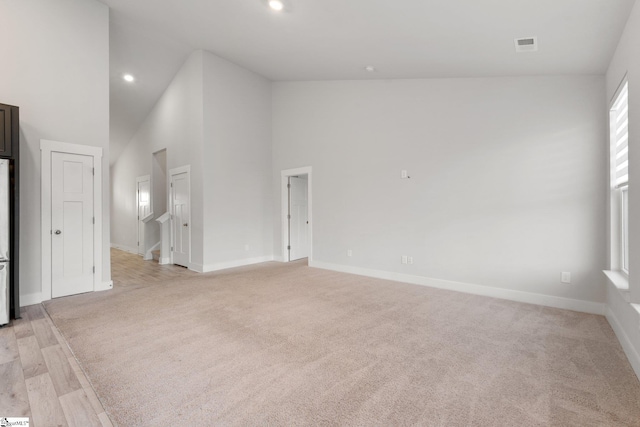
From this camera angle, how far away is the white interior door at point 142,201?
7.73 meters

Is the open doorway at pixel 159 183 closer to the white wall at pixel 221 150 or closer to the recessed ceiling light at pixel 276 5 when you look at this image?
the white wall at pixel 221 150

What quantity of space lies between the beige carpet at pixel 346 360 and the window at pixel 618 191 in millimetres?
712

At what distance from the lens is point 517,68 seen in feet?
12.1

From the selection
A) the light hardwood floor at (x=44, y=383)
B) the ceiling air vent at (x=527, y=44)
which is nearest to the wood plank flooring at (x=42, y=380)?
the light hardwood floor at (x=44, y=383)

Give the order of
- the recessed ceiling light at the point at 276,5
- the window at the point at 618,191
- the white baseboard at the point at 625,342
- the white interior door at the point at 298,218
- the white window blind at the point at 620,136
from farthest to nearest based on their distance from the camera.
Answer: the white interior door at the point at 298,218 → the recessed ceiling light at the point at 276,5 → the window at the point at 618,191 → the white window blind at the point at 620,136 → the white baseboard at the point at 625,342

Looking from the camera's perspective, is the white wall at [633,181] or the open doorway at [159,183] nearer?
the white wall at [633,181]

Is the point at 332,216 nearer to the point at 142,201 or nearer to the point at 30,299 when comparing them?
the point at 30,299

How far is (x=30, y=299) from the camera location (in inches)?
152

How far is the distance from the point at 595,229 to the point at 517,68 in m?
2.04

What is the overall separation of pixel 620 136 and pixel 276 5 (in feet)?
12.6

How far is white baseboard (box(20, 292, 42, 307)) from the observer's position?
3.80 m

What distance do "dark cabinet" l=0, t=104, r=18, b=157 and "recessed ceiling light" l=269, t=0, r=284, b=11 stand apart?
116 inches

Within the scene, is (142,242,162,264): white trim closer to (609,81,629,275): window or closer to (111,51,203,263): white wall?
(111,51,203,263): white wall

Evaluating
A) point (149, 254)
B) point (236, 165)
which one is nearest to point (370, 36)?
point (236, 165)
